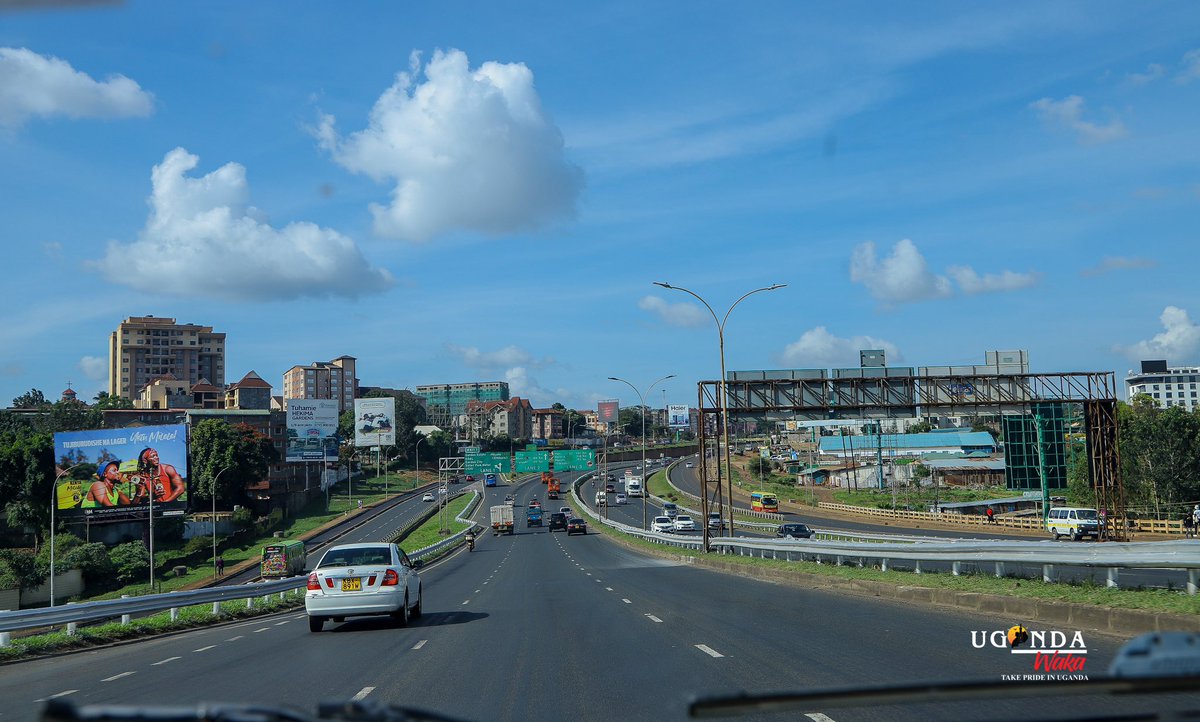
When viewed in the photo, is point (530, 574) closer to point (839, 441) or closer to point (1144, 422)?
point (1144, 422)

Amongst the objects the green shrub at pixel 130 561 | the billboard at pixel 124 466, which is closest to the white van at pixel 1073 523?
the billboard at pixel 124 466

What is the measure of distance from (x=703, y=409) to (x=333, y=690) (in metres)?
33.1

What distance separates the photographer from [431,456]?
178375mm

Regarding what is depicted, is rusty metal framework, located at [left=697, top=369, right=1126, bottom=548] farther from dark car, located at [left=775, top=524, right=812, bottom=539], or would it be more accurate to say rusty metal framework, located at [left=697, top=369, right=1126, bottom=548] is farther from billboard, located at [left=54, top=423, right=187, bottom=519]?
billboard, located at [left=54, top=423, right=187, bottom=519]

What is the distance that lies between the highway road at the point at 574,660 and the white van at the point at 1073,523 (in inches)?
1226

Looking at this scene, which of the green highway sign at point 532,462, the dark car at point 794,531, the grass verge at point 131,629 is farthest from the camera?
the green highway sign at point 532,462

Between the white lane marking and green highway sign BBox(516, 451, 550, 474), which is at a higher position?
the white lane marking

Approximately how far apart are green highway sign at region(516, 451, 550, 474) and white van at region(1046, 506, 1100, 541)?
5671 centimetres

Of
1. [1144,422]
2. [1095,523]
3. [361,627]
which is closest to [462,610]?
[361,627]

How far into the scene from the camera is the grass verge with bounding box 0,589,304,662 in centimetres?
1767

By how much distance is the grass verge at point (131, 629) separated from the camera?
17672 millimetres

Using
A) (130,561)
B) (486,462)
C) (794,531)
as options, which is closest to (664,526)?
(794,531)

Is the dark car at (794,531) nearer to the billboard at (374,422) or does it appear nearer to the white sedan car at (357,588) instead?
the white sedan car at (357,588)

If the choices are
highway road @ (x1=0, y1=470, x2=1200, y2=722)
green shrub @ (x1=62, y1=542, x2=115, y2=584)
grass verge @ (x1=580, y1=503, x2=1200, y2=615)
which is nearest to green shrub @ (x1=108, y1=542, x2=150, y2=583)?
green shrub @ (x1=62, y1=542, x2=115, y2=584)
